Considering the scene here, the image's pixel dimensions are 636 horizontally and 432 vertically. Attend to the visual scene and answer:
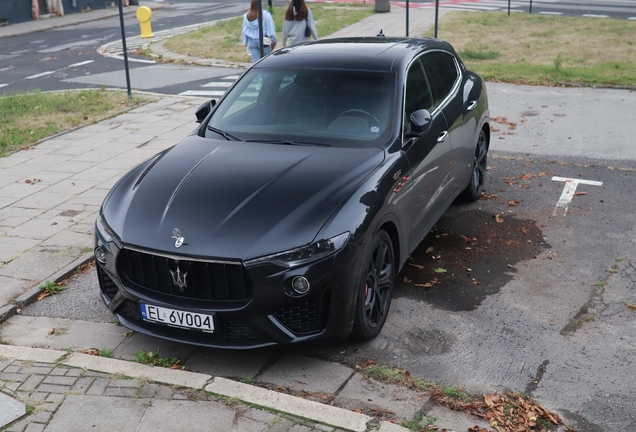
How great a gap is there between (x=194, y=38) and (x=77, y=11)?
1402 cm

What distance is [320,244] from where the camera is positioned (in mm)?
4543

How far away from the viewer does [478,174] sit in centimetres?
813

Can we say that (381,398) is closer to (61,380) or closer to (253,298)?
(253,298)

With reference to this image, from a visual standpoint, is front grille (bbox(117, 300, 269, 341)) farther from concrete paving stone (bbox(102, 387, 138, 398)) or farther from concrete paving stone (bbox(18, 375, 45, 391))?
concrete paving stone (bbox(18, 375, 45, 391))

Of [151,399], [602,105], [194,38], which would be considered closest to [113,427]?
[151,399]

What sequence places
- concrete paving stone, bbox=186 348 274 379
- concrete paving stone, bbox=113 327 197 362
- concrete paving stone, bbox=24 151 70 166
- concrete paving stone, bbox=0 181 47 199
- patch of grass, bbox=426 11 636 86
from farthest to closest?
1. patch of grass, bbox=426 11 636 86
2. concrete paving stone, bbox=24 151 70 166
3. concrete paving stone, bbox=0 181 47 199
4. concrete paving stone, bbox=113 327 197 362
5. concrete paving stone, bbox=186 348 274 379

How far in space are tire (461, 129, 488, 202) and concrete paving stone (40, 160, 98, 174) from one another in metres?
4.73

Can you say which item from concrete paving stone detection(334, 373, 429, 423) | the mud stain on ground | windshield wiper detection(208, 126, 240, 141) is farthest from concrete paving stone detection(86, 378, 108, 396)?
the mud stain on ground

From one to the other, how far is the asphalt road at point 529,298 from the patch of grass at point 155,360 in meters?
0.80

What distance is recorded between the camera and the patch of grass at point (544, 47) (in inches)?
595

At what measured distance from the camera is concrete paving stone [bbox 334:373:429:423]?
14.2 ft

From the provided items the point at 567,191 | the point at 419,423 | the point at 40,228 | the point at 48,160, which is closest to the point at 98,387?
the point at 419,423

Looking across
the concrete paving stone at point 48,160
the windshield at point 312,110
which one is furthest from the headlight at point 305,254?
the concrete paving stone at point 48,160

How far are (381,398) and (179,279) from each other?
143cm
